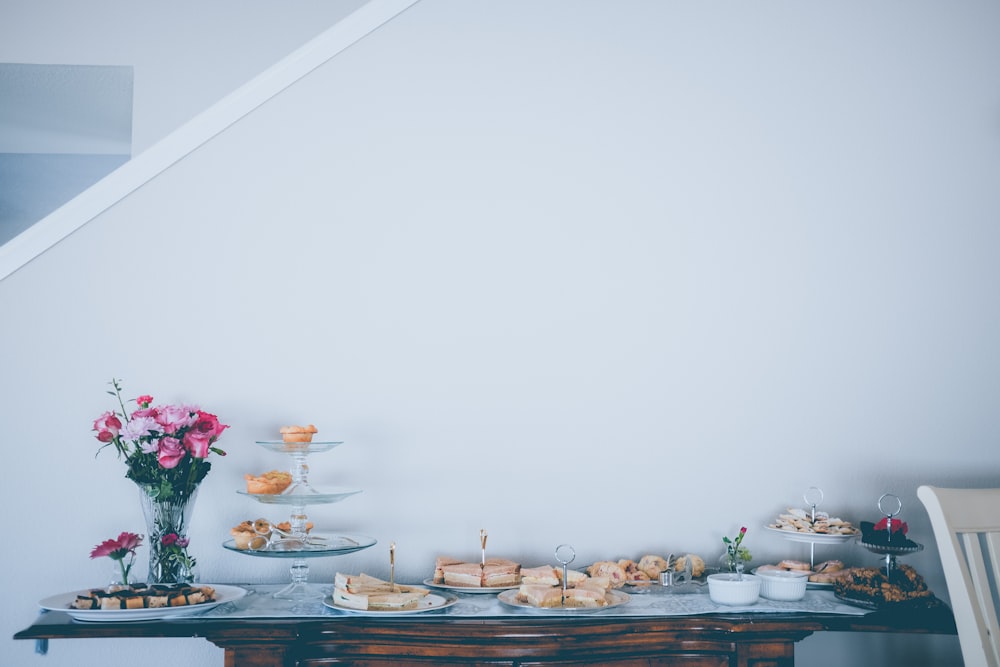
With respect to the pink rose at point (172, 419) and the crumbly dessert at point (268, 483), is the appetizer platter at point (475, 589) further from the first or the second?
the pink rose at point (172, 419)

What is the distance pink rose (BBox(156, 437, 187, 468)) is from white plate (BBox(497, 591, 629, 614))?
820mm

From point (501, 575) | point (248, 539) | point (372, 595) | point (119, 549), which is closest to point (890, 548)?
point (501, 575)

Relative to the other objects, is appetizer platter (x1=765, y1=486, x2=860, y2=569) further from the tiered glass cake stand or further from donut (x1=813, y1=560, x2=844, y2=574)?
the tiered glass cake stand

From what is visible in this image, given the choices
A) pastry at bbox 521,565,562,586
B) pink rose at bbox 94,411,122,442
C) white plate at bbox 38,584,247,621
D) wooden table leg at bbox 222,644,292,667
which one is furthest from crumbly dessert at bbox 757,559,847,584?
pink rose at bbox 94,411,122,442

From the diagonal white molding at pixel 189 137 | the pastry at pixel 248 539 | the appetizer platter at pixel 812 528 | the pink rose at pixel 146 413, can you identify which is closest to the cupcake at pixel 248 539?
the pastry at pixel 248 539

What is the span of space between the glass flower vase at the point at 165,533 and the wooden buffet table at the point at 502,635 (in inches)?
7.9

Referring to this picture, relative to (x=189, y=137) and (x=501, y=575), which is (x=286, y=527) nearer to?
(x=501, y=575)

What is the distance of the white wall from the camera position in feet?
7.17

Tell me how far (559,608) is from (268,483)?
0.74 m

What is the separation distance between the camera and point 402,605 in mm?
1833

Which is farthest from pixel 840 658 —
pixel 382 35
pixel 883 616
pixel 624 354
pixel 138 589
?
pixel 382 35

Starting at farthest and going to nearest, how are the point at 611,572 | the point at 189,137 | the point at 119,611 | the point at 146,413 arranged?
the point at 189,137, the point at 611,572, the point at 146,413, the point at 119,611

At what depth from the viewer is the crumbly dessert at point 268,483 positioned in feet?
6.36

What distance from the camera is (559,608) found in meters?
1.86
